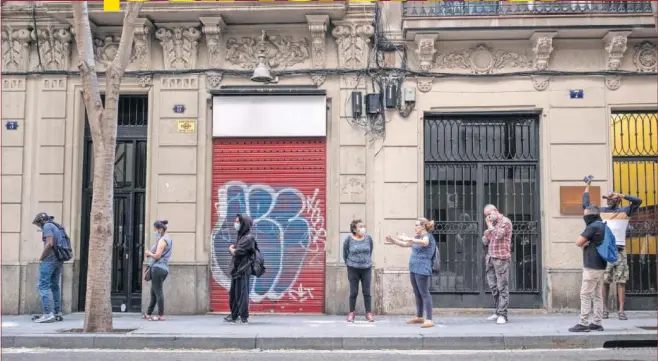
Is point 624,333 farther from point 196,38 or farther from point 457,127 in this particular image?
point 196,38

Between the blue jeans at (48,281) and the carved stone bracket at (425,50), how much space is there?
24.4 feet

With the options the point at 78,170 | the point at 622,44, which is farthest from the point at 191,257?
the point at 622,44

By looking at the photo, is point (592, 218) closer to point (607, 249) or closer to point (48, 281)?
point (607, 249)

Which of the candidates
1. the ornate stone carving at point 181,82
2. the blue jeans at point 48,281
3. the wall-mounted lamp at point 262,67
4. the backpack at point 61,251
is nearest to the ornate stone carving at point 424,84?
the wall-mounted lamp at point 262,67

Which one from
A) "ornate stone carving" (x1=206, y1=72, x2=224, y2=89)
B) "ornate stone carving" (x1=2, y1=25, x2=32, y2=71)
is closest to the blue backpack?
"ornate stone carving" (x1=206, y1=72, x2=224, y2=89)

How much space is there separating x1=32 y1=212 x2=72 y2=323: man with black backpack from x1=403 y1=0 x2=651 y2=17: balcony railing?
288 inches

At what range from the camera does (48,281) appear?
1229cm

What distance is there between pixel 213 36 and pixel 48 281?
5.32 metres

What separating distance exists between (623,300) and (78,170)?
33.4ft

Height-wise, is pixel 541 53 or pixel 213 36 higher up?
pixel 213 36

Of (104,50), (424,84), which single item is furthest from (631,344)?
(104,50)

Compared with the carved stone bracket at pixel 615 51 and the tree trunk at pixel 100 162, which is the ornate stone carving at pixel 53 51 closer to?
the tree trunk at pixel 100 162

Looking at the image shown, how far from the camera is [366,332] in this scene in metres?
10.5

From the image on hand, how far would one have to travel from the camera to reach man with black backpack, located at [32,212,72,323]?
12172mm
